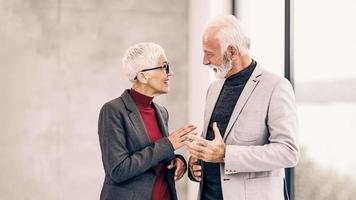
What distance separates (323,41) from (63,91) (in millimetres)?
2311

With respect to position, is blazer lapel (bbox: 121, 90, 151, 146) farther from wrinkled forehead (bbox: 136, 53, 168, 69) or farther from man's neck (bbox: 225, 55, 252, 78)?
man's neck (bbox: 225, 55, 252, 78)

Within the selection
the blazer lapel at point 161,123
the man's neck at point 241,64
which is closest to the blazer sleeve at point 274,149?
the man's neck at point 241,64

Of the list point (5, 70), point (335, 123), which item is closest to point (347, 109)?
point (335, 123)

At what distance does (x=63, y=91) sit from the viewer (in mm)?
4137

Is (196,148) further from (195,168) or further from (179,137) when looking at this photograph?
(195,168)

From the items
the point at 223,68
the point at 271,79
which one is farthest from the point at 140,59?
the point at 271,79

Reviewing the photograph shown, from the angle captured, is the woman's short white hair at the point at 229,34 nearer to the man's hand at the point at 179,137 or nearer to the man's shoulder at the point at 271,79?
the man's shoulder at the point at 271,79

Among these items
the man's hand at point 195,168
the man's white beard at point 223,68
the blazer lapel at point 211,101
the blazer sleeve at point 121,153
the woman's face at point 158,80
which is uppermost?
the man's white beard at point 223,68

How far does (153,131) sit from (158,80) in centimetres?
24

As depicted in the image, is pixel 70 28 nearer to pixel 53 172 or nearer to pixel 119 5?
pixel 119 5

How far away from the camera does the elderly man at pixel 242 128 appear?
6.21 ft

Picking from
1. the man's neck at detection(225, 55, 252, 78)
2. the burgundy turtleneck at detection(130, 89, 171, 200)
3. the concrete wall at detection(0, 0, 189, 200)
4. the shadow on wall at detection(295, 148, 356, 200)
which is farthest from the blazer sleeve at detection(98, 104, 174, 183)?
the concrete wall at detection(0, 0, 189, 200)

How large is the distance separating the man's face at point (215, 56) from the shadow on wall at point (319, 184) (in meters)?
0.82

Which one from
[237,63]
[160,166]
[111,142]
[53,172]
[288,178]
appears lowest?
[53,172]
